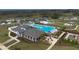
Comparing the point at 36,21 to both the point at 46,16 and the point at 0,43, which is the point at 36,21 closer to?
the point at 46,16

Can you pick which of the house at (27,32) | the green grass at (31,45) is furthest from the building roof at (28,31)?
the green grass at (31,45)

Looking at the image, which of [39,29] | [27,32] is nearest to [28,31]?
[27,32]

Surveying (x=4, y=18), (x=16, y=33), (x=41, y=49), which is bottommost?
(x=41, y=49)

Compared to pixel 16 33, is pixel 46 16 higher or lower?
higher

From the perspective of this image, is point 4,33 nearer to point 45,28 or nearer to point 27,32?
point 27,32

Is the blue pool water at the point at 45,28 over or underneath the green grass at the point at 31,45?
over

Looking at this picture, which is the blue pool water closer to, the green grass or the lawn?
the green grass

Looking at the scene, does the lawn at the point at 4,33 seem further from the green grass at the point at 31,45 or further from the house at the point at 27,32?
the green grass at the point at 31,45

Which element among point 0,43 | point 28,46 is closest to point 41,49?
point 28,46
